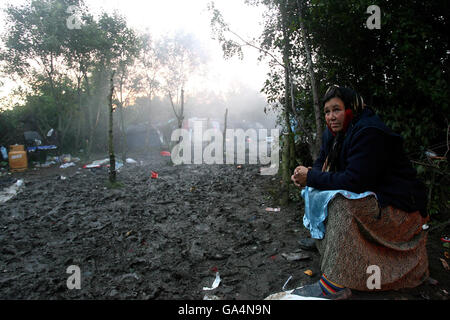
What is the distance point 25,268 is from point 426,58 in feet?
19.1

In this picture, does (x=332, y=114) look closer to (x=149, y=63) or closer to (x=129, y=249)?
(x=129, y=249)

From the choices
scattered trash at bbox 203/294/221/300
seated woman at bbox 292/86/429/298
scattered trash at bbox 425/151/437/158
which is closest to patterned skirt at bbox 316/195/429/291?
seated woman at bbox 292/86/429/298

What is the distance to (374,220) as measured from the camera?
1916 mm

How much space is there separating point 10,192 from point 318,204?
28.0 ft

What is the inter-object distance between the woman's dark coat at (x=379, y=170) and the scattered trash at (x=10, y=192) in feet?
26.0

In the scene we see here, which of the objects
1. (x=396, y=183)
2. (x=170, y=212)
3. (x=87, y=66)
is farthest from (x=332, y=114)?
(x=87, y=66)

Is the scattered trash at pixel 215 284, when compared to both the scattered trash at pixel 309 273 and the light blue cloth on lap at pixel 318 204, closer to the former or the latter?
the scattered trash at pixel 309 273

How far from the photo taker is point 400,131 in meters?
3.64

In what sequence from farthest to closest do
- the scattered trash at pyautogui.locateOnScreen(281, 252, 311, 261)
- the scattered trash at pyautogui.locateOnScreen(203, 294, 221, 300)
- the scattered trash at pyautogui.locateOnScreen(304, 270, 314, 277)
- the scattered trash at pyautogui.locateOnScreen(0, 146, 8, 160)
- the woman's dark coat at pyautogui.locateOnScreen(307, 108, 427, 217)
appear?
1. the scattered trash at pyautogui.locateOnScreen(0, 146, 8, 160)
2. the scattered trash at pyautogui.locateOnScreen(281, 252, 311, 261)
3. the scattered trash at pyautogui.locateOnScreen(304, 270, 314, 277)
4. the scattered trash at pyautogui.locateOnScreen(203, 294, 221, 300)
5. the woman's dark coat at pyautogui.locateOnScreen(307, 108, 427, 217)

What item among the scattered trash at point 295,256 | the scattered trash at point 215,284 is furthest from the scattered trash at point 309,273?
the scattered trash at point 215,284

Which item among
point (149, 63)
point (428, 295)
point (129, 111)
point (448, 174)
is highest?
point (149, 63)

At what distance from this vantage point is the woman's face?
220cm

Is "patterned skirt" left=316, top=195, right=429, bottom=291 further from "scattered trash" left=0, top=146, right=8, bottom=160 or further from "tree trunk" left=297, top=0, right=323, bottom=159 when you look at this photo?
"scattered trash" left=0, top=146, right=8, bottom=160

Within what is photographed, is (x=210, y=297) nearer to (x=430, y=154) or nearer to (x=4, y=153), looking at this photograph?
(x=430, y=154)
